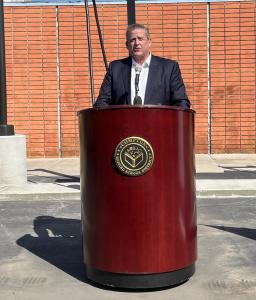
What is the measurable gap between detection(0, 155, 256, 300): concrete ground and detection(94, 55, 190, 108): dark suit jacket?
1.31m

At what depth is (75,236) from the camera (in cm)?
505

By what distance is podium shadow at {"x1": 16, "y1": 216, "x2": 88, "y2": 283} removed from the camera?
3991mm

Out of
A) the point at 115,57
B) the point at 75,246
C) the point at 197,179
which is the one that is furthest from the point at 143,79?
the point at 115,57

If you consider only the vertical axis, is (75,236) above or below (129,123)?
below

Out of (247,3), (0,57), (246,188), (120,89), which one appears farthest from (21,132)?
(120,89)

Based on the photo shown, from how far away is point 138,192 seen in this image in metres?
3.19

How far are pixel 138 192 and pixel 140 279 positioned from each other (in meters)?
0.59

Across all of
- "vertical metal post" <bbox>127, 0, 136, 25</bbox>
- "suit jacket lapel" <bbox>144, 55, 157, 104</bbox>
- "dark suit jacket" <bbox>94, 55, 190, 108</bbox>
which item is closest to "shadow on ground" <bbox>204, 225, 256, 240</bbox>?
"dark suit jacket" <bbox>94, 55, 190, 108</bbox>

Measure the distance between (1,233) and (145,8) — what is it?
9.84 meters

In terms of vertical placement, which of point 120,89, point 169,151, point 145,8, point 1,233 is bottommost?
point 1,233

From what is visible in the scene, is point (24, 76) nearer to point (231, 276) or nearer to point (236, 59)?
point (236, 59)

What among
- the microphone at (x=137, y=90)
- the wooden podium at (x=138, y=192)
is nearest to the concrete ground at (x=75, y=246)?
the wooden podium at (x=138, y=192)

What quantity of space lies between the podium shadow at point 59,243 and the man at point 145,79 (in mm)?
1349

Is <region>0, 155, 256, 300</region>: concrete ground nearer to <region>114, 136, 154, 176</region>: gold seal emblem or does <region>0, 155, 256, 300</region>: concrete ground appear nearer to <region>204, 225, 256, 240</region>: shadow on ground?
<region>204, 225, 256, 240</region>: shadow on ground
